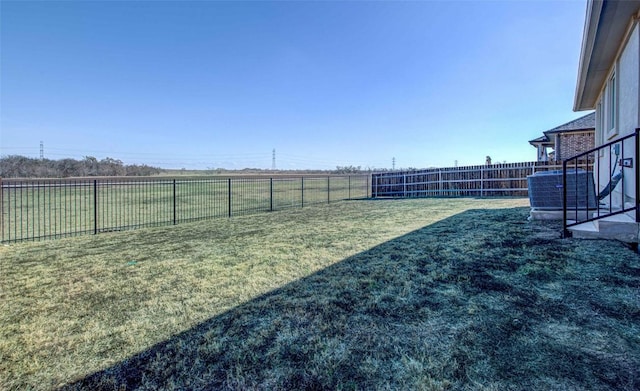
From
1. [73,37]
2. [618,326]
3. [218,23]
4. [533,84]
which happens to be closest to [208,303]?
[618,326]

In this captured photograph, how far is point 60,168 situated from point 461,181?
94.6 feet

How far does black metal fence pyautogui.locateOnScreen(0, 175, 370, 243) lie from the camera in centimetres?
728

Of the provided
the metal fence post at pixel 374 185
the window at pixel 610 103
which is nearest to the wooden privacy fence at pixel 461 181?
the metal fence post at pixel 374 185

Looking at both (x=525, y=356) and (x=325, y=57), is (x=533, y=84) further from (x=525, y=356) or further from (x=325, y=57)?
(x=525, y=356)

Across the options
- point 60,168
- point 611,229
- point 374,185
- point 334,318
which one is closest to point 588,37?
point 611,229

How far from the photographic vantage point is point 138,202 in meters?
12.3

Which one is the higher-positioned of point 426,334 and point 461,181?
point 461,181

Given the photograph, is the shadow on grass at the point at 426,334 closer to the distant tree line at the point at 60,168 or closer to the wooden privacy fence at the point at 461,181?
the wooden privacy fence at the point at 461,181

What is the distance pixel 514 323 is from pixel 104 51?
15745 mm

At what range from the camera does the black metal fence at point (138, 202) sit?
728 cm

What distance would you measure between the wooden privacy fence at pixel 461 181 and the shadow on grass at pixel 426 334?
39.2 ft

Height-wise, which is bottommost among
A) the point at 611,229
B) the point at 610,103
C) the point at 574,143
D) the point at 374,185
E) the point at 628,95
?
the point at 611,229

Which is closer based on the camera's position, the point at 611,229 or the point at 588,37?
the point at 611,229

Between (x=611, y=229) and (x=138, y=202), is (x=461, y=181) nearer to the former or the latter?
(x=611, y=229)
